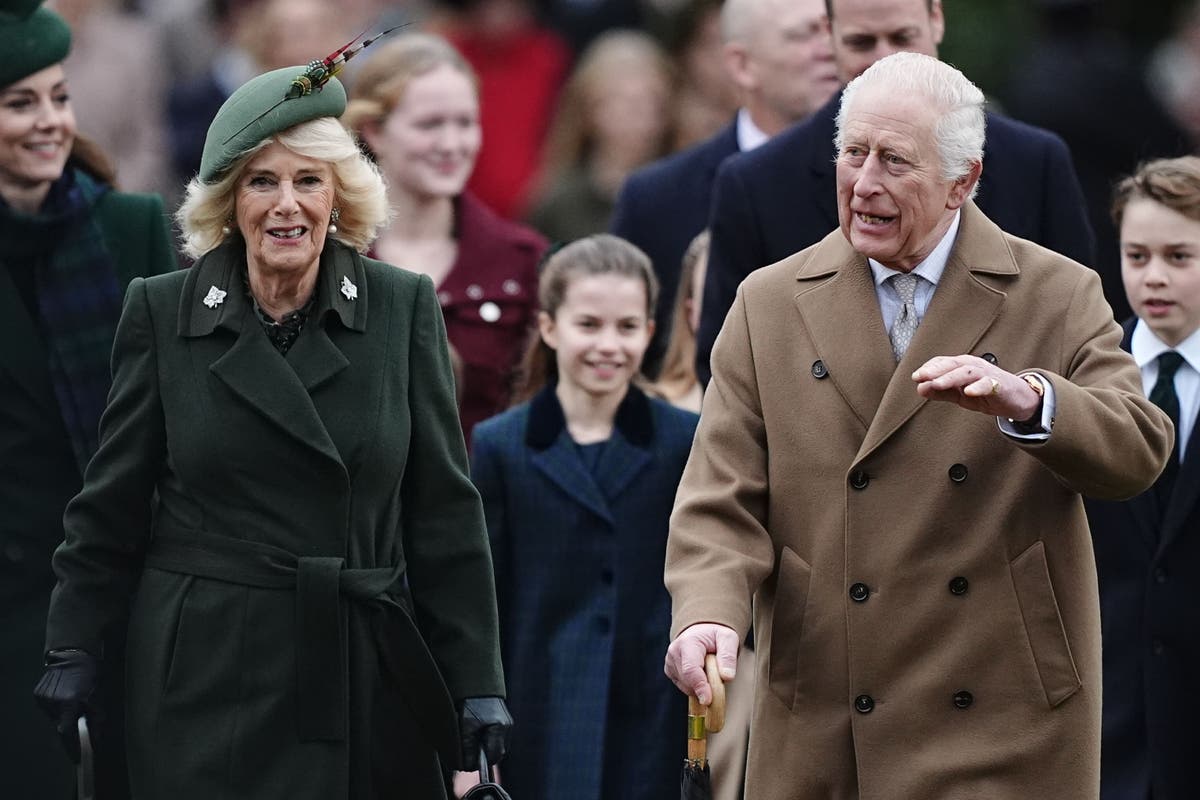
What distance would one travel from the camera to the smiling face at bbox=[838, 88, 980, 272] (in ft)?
19.5

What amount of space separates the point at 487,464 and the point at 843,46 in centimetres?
158

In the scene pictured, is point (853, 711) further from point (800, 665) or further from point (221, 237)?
point (221, 237)

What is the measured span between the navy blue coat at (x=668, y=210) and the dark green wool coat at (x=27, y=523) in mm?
1919

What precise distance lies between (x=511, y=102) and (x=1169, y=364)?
6360 mm

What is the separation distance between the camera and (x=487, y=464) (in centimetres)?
791

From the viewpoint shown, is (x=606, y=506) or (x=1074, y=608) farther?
(x=606, y=506)

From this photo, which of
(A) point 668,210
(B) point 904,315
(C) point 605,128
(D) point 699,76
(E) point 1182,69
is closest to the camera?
(B) point 904,315

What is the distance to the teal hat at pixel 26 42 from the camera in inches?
309

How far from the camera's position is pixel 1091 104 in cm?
1130

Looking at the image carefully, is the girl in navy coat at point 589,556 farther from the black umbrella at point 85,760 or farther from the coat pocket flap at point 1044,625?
the coat pocket flap at point 1044,625

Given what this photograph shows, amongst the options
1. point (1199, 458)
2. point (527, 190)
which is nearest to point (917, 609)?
point (1199, 458)

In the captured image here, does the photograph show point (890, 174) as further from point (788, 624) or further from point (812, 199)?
point (812, 199)

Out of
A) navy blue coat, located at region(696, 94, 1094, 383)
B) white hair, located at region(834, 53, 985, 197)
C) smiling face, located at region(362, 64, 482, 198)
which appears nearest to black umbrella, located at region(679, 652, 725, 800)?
white hair, located at region(834, 53, 985, 197)

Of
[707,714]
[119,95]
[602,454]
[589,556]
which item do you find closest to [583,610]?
[589,556]
